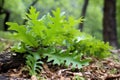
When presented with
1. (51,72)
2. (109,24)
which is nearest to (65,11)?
(51,72)

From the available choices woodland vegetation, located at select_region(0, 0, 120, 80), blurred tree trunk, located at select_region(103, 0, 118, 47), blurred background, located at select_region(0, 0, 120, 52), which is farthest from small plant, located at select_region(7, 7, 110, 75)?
blurred tree trunk, located at select_region(103, 0, 118, 47)

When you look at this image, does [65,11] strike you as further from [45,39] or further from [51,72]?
[51,72]

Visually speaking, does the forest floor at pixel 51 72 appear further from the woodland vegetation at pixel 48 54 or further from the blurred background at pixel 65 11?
the blurred background at pixel 65 11

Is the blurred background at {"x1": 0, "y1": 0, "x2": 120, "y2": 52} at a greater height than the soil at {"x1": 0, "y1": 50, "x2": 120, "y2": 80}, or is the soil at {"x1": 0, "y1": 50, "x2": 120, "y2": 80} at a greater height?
the blurred background at {"x1": 0, "y1": 0, "x2": 120, "y2": 52}

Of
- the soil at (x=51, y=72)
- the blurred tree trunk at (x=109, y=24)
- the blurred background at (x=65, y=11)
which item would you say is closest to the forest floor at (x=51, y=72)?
the soil at (x=51, y=72)

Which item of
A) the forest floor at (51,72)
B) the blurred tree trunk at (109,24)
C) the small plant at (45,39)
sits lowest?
the forest floor at (51,72)

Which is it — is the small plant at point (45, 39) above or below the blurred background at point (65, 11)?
below

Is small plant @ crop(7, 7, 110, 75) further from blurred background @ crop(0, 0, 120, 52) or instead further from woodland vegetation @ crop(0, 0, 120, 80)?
blurred background @ crop(0, 0, 120, 52)

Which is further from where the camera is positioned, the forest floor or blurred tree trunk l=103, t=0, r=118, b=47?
blurred tree trunk l=103, t=0, r=118, b=47

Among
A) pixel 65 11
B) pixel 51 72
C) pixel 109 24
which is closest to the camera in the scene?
pixel 51 72

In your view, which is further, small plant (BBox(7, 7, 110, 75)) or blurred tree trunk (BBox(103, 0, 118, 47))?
blurred tree trunk (BBox(103, 0, 118, 47))

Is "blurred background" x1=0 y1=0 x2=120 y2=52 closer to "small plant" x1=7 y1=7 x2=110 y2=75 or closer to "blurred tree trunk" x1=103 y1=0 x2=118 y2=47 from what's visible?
"blurred tree trunk" x1=103 y1=0 x2=118 y2=47

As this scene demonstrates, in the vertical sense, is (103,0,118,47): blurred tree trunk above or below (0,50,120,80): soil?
above

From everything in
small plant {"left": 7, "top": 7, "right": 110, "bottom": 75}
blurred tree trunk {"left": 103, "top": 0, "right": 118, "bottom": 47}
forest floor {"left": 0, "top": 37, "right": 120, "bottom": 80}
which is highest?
blurred tree trunk {"left": 103, "top": 0, "right": 118, "bottom": 47}
